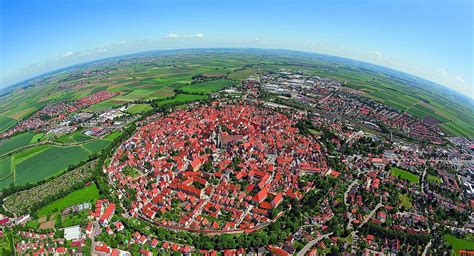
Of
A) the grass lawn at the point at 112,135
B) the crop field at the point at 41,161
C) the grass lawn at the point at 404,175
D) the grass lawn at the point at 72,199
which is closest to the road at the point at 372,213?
the grass lawn at the point at 404,175

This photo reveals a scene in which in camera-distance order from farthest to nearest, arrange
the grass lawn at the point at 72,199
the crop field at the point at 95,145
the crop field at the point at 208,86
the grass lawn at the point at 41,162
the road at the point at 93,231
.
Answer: the crop field at the point at 208,86 < the crop field at the point at 95,145 < the grass lawn at the point at 41,162 < the grass lawn at the point at 72,199 < the road at the point at 93,231

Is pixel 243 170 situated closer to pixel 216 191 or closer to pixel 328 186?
pixel 216 191

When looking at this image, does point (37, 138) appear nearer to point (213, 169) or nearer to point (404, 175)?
point (213, 169)

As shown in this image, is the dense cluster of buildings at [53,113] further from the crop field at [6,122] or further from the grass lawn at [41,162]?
the grass lawn at [41,162]

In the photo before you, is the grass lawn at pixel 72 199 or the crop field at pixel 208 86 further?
the crop field at pixel 208 86

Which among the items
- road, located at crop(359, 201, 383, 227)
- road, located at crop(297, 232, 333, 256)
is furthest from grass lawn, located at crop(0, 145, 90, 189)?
road, located at crop(359, 201, 383, 227)

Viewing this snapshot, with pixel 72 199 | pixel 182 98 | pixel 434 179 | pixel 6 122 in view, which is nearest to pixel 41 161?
pixel 72 199

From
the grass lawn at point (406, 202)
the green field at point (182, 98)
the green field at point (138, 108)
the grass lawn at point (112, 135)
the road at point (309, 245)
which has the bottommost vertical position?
the road at point (309, 245)
